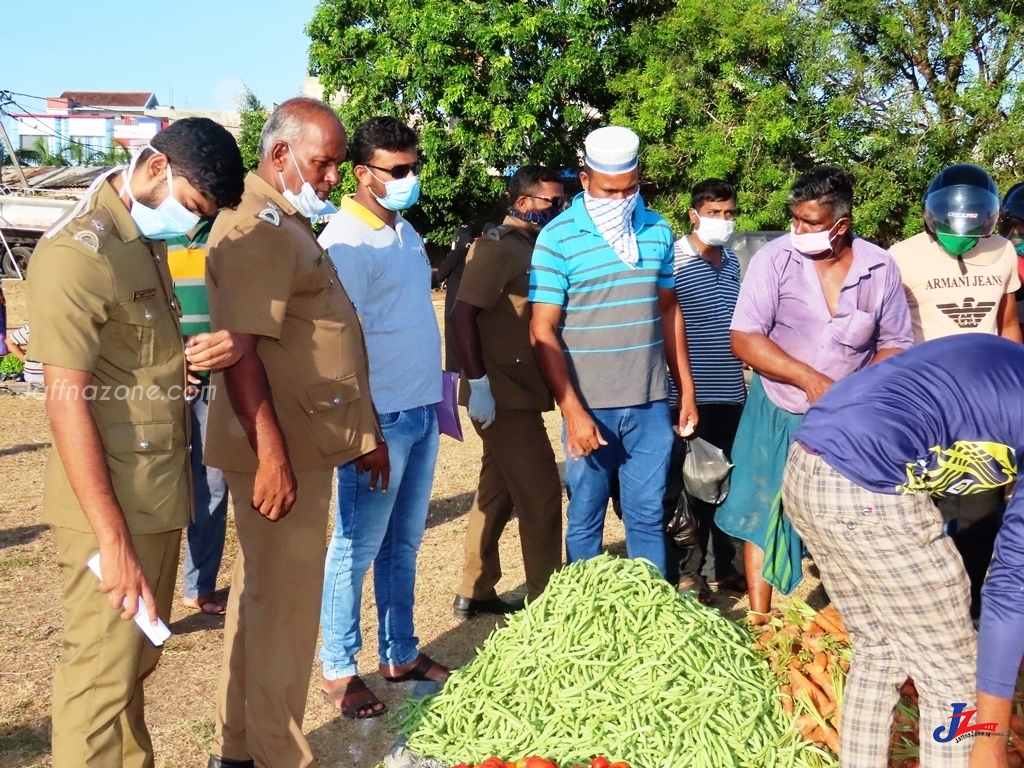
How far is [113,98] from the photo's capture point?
8031 centimetres

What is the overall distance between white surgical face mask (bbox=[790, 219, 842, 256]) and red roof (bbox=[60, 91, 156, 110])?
80816 mm

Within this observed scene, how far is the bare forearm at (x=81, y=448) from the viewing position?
8.41ft

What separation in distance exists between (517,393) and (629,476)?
673mm

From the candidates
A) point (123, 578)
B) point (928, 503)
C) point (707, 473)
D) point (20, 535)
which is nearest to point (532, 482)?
point (707, 473)

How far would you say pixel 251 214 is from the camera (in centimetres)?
313

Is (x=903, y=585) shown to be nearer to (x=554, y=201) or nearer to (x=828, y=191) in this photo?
(x=828, y=191)

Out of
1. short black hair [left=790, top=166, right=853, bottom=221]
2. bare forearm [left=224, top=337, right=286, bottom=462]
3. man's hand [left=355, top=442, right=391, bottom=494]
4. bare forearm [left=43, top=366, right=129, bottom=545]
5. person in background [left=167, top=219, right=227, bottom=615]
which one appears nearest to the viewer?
bare forearm [left=43, top=366, right=129, bottom=545]

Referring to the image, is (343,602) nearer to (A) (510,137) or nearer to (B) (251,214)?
(B) (251,214)

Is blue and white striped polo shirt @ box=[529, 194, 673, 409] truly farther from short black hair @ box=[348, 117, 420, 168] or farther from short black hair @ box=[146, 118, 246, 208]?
short black hair @ box=[146, 118, 246, 208]

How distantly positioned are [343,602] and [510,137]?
677 inches

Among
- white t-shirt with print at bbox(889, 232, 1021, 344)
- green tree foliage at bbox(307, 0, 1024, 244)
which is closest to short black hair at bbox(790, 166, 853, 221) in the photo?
white t-shirt with print at bbox(889, 232, 1021, 344)

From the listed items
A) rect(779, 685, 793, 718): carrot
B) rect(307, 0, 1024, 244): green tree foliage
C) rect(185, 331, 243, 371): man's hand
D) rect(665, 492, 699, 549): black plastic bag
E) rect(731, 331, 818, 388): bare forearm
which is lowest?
rect(779, 685, 793, 718): carrot

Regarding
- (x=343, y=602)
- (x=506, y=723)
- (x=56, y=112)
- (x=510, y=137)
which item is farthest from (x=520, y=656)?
(x=56, y=112)

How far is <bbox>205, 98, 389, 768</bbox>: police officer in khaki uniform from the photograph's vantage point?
310 centimetres
